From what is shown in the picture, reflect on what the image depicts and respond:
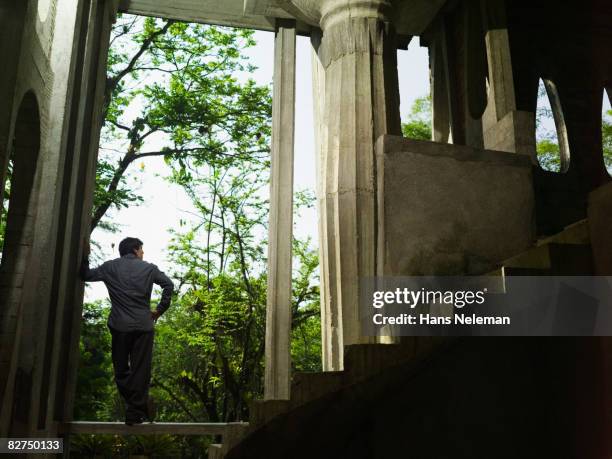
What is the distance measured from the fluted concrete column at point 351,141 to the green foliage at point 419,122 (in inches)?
435

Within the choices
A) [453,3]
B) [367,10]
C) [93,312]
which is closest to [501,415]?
[367,10]

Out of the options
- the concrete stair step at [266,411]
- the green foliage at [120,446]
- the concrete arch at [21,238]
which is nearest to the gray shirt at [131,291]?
the concrete arch at [21,238]

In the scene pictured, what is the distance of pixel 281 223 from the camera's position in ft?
24.2

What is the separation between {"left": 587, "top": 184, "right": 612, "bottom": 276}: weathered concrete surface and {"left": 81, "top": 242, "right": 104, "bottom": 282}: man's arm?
14.3 ft

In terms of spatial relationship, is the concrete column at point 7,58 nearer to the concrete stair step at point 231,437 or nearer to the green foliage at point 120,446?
the concrete stair step at point 231,437

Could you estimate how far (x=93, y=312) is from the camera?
13414 millimetres

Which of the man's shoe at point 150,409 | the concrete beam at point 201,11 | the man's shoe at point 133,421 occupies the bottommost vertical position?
the man's shoe at point 133,421

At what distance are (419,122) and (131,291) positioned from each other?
13.8 meters

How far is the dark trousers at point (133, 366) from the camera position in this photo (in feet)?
16.9

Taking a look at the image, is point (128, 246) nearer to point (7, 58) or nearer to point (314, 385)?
point (7, 58)

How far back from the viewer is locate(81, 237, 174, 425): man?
17.0 ft

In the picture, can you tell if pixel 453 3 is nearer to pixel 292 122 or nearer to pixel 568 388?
pixel 292 122

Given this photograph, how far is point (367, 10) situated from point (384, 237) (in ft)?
10.4

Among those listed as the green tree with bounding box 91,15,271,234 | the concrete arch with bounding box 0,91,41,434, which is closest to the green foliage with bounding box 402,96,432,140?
the green tree with bounding box 91,15,271,234
